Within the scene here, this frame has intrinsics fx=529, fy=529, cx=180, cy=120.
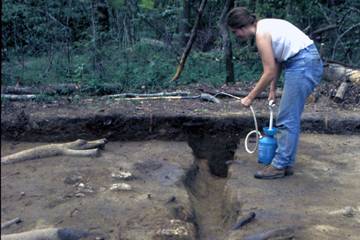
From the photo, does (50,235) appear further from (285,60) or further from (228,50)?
(228,50)

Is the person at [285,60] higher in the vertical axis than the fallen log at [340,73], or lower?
higher

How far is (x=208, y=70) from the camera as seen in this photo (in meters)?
9.75

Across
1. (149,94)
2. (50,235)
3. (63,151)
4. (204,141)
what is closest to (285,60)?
(204,141)

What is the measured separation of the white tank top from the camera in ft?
16.7

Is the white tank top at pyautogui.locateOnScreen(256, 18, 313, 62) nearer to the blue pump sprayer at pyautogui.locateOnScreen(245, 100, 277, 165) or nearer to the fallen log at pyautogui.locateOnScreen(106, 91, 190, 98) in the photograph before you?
the blue pump sprayer at pyautogui.locateOnScreen(245, 100, 277, 165)

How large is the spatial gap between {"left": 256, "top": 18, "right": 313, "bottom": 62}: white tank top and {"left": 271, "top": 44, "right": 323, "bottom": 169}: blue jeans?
0.22ft

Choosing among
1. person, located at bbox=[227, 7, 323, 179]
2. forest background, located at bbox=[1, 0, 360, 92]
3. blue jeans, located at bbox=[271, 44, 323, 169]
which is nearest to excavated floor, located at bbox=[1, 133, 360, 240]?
blue jeans, located at bbox=[271, 44, 323, 169]

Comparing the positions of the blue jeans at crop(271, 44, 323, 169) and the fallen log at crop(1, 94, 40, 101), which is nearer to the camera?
the blue jeans at crop(271, 44, 323, 169)

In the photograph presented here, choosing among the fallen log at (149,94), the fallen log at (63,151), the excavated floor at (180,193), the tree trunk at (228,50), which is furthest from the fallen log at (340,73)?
the fallen log at (63,151)

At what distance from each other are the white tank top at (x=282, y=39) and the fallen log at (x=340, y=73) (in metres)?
3.29

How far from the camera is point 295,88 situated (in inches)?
203

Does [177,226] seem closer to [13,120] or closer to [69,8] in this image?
[13,120]

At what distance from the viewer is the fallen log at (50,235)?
12.1 ft

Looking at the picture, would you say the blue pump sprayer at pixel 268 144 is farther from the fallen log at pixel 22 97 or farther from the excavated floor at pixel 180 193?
the fallen log at pixel 22 97
